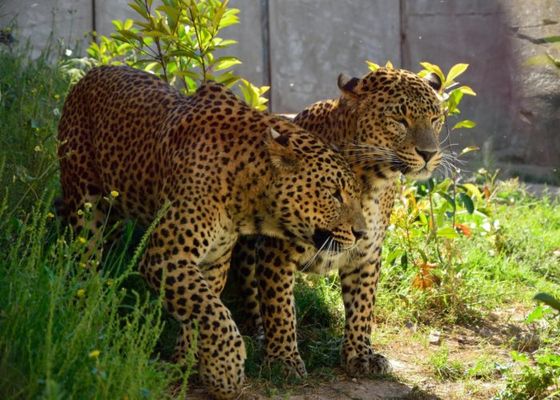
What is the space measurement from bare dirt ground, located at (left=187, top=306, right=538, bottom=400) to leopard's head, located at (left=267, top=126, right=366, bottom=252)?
86 cm

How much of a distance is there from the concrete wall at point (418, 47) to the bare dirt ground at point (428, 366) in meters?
4.28

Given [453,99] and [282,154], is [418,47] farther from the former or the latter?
[282,154]

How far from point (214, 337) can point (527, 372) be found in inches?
67.1

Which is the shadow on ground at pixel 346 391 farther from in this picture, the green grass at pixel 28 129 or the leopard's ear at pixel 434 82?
the leopard's ear at pixel 434 82

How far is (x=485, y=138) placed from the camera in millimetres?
Answer: 12164

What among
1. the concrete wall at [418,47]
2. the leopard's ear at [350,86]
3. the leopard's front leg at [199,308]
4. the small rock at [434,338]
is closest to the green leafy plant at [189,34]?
the leopard's ear at [350,86]

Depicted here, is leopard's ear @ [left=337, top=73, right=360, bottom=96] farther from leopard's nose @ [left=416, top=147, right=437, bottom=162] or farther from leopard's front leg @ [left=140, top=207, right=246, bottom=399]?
leopard's front leg @ [left=140, top=207, right=246, bottom=399]

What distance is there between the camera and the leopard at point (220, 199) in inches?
228

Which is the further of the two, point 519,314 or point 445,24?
point 445,24

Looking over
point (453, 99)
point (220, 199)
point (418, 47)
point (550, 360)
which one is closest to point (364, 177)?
point (220, 199)

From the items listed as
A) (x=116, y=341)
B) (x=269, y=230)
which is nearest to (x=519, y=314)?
(x=269, y=230)

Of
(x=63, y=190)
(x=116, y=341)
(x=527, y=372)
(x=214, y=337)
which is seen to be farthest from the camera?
(x=63, y=190)

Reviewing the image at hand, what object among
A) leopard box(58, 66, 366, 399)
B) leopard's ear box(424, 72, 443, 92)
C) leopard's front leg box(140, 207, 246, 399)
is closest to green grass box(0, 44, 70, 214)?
leopard box(58, 66, 366, 399)

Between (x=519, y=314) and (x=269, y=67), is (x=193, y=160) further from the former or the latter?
(x=269, y=67)
